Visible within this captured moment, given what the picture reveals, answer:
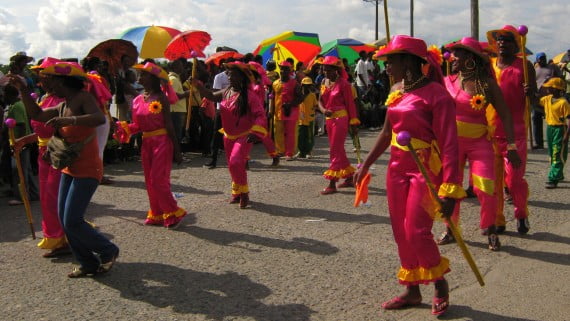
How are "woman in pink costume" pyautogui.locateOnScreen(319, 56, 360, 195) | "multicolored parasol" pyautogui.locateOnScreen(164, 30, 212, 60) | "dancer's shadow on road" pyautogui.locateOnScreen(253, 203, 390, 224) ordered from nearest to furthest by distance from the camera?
"dancer's shadow on road" pyautogui.locateOnScreen(253, 203, 390, 224), "woman in pink costume" pyautogui.locateOnScreen(319, 56, 360, 195), "multicolored parasol" pyautogui.locateOnScreen(164, 30, 212, 60)

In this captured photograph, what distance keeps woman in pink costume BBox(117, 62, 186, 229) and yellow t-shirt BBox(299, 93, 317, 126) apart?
6.15 metres

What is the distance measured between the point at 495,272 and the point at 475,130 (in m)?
1.46

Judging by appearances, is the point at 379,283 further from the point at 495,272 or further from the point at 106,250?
the point at 106,250

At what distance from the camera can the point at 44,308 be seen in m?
4.77

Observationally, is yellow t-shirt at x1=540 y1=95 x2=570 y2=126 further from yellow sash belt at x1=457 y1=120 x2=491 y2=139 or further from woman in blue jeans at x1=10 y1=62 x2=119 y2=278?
woman in blue jeans at x1=10 y1=62 x2=119 y2=278

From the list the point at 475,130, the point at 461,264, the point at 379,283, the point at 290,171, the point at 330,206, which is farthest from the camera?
the point at 290,171

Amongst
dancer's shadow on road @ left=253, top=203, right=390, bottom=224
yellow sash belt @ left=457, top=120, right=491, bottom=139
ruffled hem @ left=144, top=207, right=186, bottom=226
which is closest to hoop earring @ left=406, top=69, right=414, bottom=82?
yellow sash belt @ left=457, top=120, right=491, bottom=139

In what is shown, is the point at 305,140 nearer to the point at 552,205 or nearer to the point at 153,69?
the point at 552,205

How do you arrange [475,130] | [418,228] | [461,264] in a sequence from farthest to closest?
[475,130] < [461,264] < [418,228]

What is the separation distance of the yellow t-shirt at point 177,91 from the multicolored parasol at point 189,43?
3.79 feet

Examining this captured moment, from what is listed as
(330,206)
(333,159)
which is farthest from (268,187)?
(330,206)

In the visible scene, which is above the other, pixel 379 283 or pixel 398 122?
pixel 398 122

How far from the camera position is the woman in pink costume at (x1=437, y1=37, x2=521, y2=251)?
231 inches

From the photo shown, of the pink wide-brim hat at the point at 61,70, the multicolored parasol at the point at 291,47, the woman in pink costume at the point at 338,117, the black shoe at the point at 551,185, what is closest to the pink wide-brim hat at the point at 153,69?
the pink wide-brim hat at the point at 61,70
